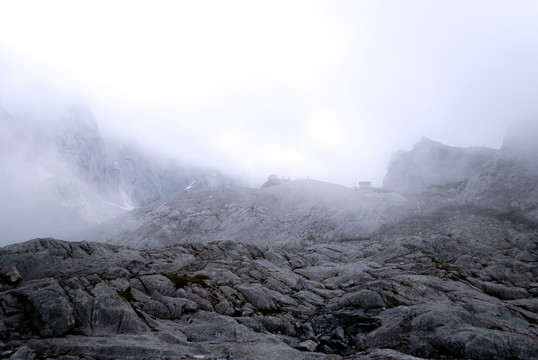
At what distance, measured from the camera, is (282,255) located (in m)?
78.4

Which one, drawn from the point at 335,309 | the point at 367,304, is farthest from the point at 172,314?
the point at 367,304

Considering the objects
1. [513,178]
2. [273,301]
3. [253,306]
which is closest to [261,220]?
[513,178]

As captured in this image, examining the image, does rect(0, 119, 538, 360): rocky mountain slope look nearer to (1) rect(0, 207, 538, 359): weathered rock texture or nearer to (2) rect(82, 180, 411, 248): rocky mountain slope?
Answer: (1) rect(0, 207, 538, 359): weathered rock texture

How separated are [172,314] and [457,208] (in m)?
133

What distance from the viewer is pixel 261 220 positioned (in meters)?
166

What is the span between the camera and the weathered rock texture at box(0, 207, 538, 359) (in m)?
26.3

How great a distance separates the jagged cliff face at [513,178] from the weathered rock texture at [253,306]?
2260 inches

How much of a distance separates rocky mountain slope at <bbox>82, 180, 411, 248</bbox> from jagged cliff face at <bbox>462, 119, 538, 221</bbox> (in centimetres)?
3223

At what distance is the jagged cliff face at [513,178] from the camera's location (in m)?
123

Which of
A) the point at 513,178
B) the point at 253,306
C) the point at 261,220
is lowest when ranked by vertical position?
the point at 261,220

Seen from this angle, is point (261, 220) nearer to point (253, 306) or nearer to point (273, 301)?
point (273, 301)

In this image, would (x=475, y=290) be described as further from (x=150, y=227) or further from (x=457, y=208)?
(x=150, y=227)

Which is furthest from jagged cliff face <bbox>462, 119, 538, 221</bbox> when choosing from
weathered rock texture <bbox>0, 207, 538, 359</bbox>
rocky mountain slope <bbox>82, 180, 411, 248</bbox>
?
weathered rock texture <bbox>0, 207, 538, 359</bbox>

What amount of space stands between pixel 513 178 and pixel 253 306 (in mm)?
145310
